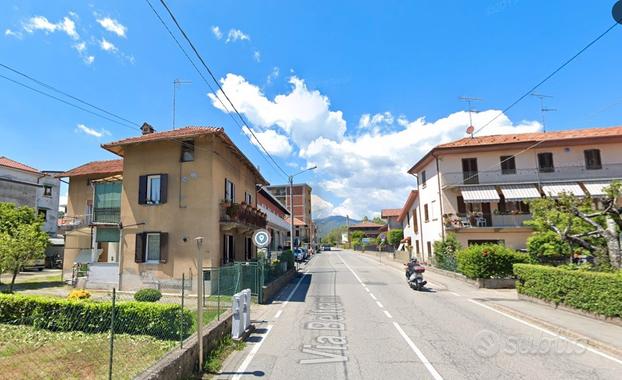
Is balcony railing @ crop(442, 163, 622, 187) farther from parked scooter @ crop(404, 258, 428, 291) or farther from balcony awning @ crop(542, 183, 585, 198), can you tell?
parked scooter @ crop(404, 258, 428, 291)

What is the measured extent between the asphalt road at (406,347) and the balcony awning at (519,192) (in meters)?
17.5

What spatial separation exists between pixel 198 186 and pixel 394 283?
44.0ft

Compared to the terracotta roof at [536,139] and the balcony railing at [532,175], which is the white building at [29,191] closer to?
the balcony railing at [532,175]

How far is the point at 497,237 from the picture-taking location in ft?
92.1

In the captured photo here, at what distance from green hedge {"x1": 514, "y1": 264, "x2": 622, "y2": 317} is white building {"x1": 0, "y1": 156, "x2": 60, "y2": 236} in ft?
121

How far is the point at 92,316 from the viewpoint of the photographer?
972 centimetres

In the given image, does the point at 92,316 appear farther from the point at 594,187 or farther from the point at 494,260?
the point at 594,187

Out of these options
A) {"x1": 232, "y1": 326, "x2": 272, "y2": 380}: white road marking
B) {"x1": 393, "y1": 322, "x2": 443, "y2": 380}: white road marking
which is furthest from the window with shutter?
{"x1": 393, "y1": 322, "x2": 443, "y2": 380}: white road marking

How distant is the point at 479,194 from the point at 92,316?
90.7ft

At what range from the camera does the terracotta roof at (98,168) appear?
947 inches

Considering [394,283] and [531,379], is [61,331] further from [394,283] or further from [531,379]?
[394,283]

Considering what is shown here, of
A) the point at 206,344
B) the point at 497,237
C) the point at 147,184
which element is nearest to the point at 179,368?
the point at 206,344

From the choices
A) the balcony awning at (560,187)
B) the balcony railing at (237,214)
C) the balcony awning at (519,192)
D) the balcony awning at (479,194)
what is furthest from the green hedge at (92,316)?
the balcony awning at (560,187)

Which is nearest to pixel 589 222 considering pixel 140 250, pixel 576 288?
pixel 576 288
